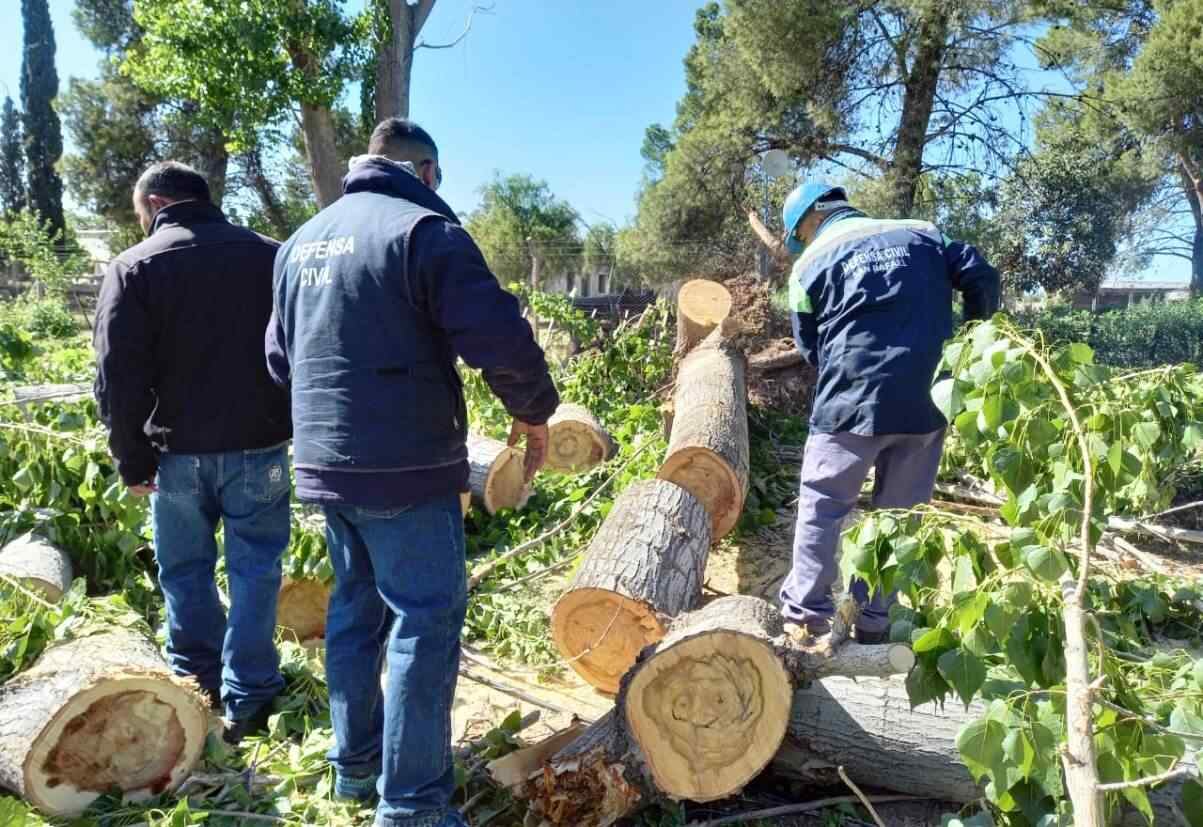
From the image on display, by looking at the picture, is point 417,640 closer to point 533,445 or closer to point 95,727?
point 533,445

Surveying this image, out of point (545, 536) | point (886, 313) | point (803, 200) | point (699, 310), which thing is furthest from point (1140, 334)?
point (545, 536)

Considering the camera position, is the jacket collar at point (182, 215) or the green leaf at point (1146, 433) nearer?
the green leaf at point (1146, 433)

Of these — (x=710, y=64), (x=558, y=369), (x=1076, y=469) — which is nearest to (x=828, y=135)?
(x=710, y=64)

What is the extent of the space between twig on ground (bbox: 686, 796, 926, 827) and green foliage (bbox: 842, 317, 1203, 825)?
884 mm

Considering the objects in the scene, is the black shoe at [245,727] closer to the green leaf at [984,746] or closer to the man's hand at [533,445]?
the man's hand at [533,445]

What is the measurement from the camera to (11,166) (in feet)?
101

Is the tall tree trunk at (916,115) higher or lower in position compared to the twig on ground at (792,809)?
higher

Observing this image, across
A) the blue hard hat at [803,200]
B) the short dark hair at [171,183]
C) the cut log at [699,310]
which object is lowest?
the cut log at [699,310]

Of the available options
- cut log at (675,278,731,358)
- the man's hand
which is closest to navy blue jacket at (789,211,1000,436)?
the man's hand

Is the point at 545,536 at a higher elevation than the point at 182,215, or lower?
lower

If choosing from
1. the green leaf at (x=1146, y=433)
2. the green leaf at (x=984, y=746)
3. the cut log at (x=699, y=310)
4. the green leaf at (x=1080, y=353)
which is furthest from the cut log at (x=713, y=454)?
the green leaf at (x=984, y=746)

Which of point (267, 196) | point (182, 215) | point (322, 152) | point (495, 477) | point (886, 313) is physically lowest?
point (495, 477)

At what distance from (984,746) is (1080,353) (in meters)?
0.82

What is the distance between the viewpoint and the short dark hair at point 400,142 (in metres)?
2.23
